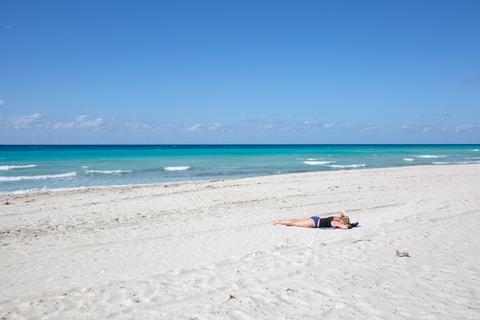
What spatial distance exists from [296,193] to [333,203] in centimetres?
284

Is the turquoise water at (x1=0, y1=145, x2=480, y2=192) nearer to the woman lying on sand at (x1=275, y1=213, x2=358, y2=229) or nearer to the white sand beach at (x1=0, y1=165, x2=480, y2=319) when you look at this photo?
the white sand beach at (x1=0, y1=165, x2=480, y2=319)

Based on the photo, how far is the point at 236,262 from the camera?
6.99 m

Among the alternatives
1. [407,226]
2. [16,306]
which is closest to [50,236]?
[16,306]

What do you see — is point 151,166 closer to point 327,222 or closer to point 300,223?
point 300,223

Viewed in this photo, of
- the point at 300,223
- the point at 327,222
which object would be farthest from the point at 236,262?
the point at 327,222

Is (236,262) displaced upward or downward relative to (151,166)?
upward

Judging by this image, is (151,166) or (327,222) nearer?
(327,222)

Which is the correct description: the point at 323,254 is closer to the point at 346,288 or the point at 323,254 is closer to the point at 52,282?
the point at 346,288

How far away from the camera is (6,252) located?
→ 27.1 ft

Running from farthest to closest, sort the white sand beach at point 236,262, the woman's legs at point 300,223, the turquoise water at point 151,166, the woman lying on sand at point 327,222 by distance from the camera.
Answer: the turquoise water at point 151,166 → the woman's legs at point 300,223 → the woman lying on sand at point 327,222 → the white sand beach at point 236,262

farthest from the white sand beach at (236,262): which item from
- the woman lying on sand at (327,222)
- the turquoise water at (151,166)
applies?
the turquoise water at (151,166)

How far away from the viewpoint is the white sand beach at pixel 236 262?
5062 millimetres

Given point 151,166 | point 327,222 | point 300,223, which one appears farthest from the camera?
point 151,166

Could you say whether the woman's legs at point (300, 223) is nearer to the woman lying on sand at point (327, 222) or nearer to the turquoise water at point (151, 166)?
the woman lying on sand at point (327, 222)
